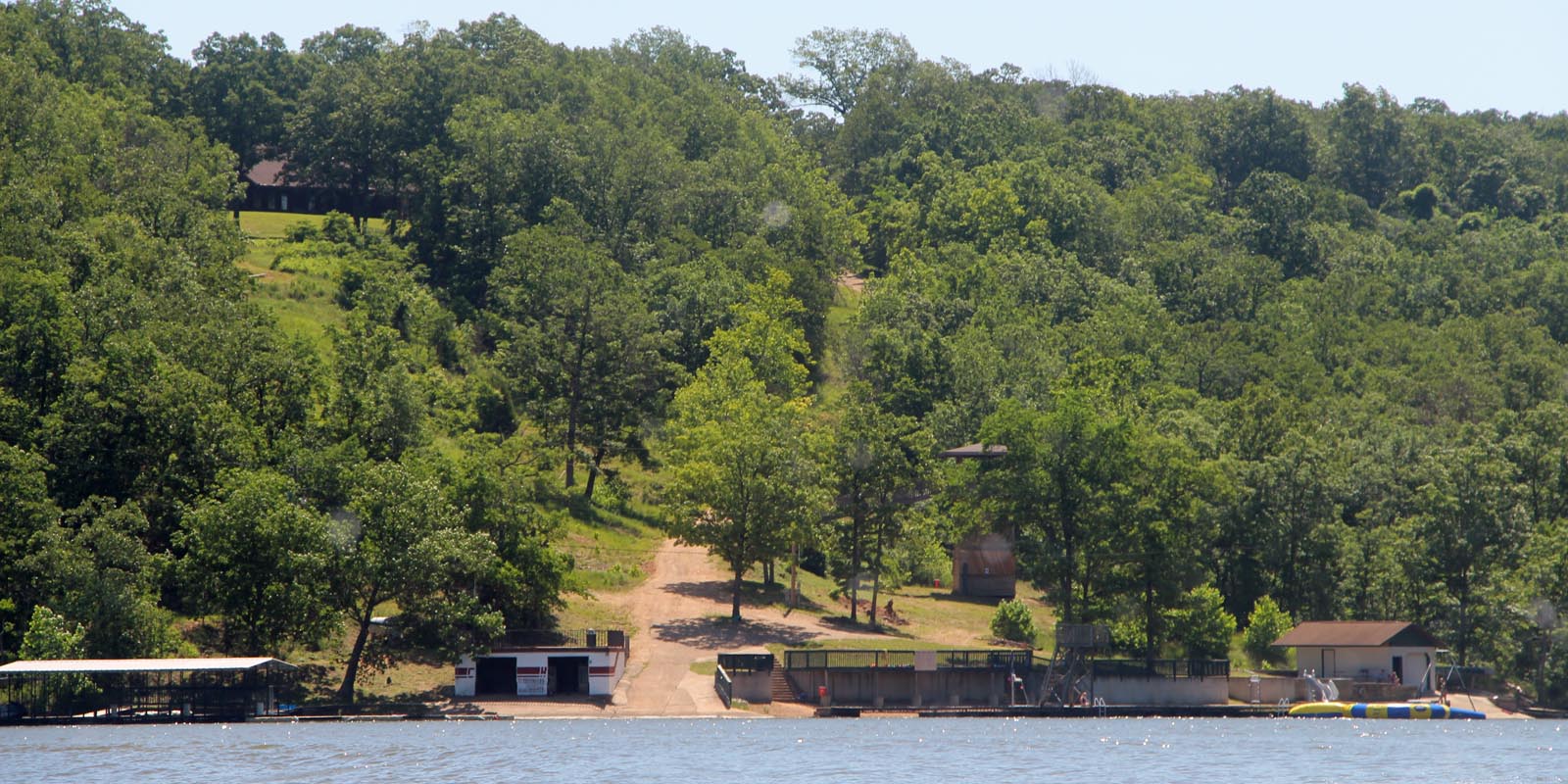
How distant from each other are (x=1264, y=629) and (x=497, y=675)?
134 ft

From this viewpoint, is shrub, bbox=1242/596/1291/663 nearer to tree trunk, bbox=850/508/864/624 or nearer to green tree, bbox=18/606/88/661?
tree trunk, bbox=850/508/864/624

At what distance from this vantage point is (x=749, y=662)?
78.1 metres

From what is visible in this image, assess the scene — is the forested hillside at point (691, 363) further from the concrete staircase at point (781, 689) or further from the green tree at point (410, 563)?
the concrete staircase at point (781, 689)

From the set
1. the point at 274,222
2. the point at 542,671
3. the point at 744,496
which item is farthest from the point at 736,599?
the point at 274,222

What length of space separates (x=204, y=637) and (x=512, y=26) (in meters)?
102

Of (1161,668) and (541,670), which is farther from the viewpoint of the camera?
(1161,668)

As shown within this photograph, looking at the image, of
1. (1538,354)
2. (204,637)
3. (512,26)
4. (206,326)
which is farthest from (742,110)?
(204,637)

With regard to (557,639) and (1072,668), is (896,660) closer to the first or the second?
(1072,668)

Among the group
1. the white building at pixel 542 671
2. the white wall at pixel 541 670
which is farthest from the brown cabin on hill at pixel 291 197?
the white wall at pixel 541 670

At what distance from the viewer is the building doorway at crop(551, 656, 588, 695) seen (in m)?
76.6

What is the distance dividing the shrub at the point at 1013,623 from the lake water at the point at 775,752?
13339 millimetres

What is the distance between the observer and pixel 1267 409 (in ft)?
339

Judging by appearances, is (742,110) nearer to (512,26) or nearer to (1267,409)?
(512,26)

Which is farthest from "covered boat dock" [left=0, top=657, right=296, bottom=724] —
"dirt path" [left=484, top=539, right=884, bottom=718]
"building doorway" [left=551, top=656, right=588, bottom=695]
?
"building doorway" [left=551, top=656, right=588, bottom=695]
